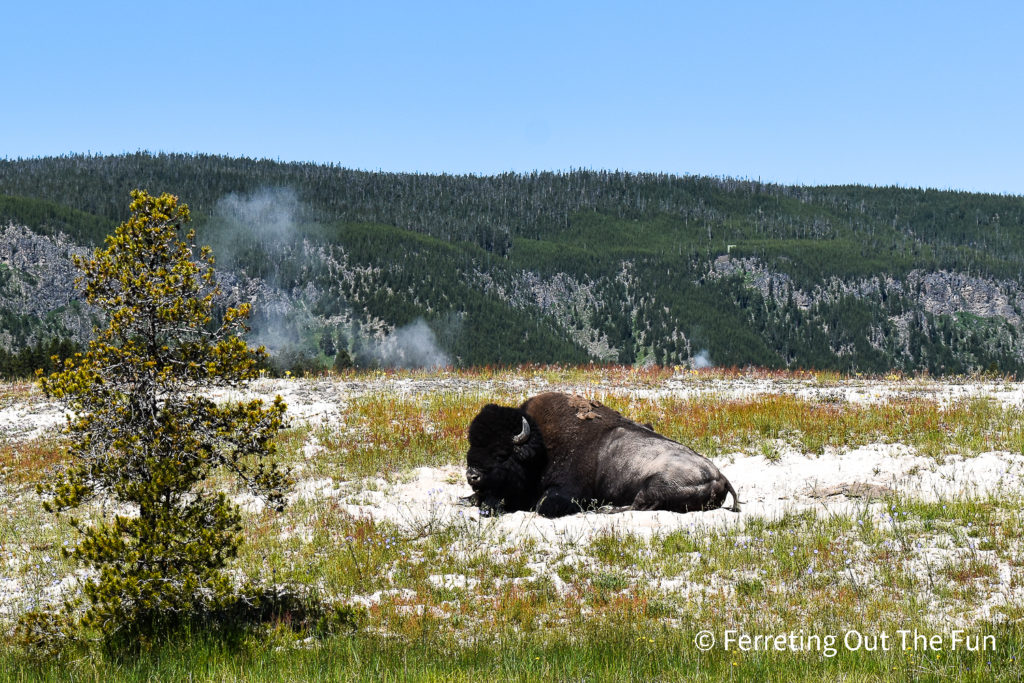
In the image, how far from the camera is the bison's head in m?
11.3

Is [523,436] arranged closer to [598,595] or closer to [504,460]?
[504,460]

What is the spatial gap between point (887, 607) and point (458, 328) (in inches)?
7195

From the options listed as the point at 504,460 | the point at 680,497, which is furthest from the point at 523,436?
the point at 680,497

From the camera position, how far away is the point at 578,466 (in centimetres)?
1156

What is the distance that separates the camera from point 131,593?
20.4ft

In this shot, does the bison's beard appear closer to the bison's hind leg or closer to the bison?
the bison

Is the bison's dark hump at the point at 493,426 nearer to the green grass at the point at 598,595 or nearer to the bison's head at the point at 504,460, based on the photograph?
the bison's head at the point at 504,460

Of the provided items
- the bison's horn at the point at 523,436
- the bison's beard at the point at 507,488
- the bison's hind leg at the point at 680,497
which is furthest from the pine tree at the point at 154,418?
the bison's hind leg at the point at 680,497

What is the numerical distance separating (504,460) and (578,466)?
1.08m

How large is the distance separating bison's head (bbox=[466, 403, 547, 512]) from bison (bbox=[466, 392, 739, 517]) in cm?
1

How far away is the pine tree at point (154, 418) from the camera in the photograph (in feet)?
21.1

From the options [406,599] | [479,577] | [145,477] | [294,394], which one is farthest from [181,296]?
[294,394]

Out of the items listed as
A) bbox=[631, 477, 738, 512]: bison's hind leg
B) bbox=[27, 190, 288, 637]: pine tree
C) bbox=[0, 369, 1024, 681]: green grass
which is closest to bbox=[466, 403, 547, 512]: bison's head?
bbox=[0, 369, 1024, 681]: green grass

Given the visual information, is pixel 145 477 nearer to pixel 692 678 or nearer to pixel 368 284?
pixel 692 678
